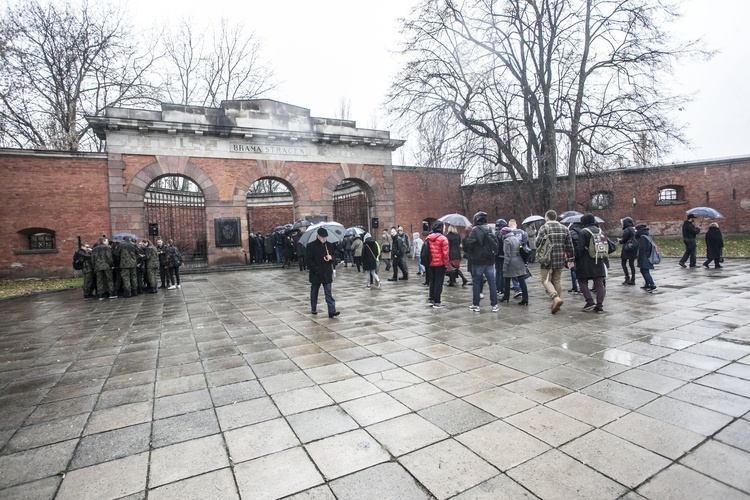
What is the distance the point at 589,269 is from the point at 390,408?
5.19 meters

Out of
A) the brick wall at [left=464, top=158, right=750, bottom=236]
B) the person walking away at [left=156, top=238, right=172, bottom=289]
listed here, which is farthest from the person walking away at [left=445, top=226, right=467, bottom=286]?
the brick wall at [left=464, top=158, right=750, bottom=236]

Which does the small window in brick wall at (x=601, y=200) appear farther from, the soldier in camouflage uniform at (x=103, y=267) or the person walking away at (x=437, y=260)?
the soldier in camouflage uniform at (x=103, y=267)

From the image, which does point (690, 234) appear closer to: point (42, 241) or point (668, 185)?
point (668, 185)

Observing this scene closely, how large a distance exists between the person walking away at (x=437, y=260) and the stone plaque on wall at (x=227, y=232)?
12.9 meters

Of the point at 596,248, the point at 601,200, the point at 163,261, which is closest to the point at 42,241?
the point at 163,261

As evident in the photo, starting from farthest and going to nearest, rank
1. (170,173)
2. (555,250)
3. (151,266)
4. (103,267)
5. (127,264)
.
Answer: (170,173) < (151,266) < (127,264) < (103,267) < (555,250)

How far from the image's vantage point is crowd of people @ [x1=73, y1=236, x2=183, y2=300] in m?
10.7

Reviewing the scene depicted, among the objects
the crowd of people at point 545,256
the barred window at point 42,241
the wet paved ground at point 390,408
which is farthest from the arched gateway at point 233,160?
the crowd of people at point 545,256

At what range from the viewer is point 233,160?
59.5ft

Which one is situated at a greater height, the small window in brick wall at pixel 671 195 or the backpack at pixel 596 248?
the small window in brick wall at pixel 671 195

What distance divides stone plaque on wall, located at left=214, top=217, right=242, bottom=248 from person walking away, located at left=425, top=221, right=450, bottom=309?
12.9 meters

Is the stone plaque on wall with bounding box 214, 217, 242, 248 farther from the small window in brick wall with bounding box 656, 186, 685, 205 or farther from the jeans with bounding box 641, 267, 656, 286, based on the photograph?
the small window in brick wall with bounding box 656, 186, 685, 205

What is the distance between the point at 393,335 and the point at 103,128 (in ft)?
53.9

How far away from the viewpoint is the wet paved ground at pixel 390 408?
2.40 metres
